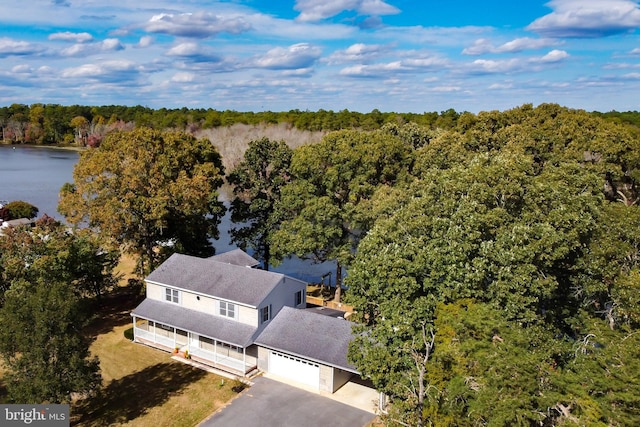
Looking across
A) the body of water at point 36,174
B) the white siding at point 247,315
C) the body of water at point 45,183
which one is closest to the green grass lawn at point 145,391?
the white siding at point 247,315

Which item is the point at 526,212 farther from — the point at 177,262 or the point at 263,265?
the point at 263,265

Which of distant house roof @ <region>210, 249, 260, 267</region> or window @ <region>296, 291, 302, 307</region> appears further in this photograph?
distant house roof @ <region>210, 249, 260, 267</region>

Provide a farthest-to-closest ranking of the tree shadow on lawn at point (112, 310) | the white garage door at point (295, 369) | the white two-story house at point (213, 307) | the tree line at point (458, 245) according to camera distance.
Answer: the tree shadow on lawn at point (112, 310) → the white two-story house at point (213, 307) → the white garage door at point (295, 369) → the tree line at point (458, 245)

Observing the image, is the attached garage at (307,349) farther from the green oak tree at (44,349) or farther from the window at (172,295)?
the green oak tree at (44,349)

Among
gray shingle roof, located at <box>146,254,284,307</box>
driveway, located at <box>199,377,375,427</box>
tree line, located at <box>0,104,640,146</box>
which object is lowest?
driveway, located at <box>199,377,375,427</box>

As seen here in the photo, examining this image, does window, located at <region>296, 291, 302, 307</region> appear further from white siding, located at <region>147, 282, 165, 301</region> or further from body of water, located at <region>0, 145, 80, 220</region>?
body of water, located at <region>0, 145, 80, 220</region>

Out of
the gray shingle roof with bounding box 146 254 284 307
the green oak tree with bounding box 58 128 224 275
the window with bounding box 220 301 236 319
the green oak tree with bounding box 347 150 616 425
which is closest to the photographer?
the green oak tree with bounding box 347 150 616 425

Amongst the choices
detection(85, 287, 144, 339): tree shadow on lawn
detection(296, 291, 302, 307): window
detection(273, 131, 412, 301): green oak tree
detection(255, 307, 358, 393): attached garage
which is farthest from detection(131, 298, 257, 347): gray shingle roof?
detection(273, 131, 412, 301): green oak tree
